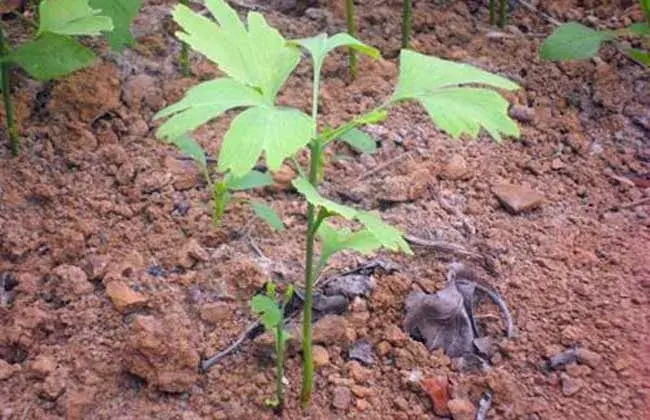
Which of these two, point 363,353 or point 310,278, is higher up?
point 310,278

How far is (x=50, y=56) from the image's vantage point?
176cm

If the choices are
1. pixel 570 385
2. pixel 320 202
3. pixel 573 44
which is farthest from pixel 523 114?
pixel 320 202

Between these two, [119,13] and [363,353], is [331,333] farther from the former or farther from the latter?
[119,13]

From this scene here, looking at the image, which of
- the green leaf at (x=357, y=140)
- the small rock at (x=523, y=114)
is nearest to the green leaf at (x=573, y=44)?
the small rock at (x=523, y=114)

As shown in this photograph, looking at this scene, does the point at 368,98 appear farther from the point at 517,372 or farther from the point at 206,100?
the point at 206,100

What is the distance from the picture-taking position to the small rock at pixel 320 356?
1575 mm

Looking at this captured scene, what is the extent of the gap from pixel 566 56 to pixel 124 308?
3.49ft

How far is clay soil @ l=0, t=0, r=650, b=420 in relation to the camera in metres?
1.54

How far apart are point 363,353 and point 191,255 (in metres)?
0.38

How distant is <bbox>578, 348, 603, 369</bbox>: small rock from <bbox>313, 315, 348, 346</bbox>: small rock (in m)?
0.41

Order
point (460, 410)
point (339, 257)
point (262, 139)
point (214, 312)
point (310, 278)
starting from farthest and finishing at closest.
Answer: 1. point (339, 257)
2. point (214, 312)
3. point (460, 410)
4. point (310, 278)
5. point (262, 139)

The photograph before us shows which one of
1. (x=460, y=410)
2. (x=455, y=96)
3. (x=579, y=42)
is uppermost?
(x=455, y=96)

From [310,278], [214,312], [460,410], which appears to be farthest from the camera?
[214,312]

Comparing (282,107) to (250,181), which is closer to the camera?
(282,107)
